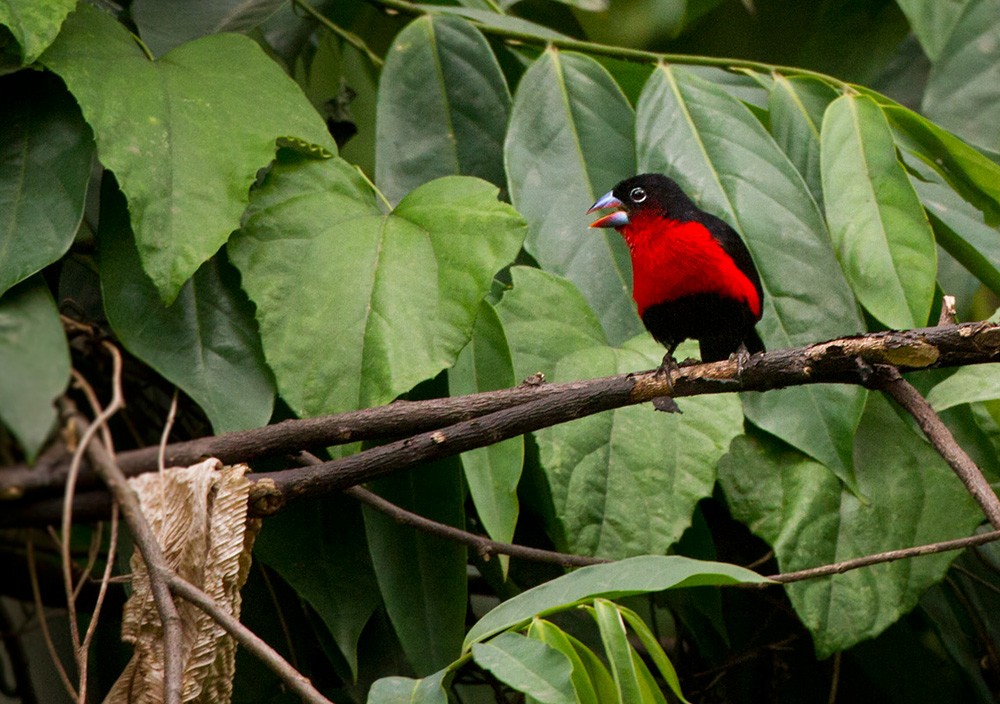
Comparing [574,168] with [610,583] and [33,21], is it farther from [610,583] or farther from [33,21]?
[610,583]

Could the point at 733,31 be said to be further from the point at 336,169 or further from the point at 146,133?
the point at 146,133

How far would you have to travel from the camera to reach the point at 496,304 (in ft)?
6.26

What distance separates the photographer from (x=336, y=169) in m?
1.90

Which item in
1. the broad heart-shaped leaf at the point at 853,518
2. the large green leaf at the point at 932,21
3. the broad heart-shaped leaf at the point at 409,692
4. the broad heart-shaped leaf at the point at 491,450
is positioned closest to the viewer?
the broad heart-shaped leaf at the point at 409,692

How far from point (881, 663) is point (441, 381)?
121 cm

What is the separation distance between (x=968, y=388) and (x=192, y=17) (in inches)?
62.9

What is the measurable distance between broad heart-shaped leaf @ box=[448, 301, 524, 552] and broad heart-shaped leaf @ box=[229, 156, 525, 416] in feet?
0.29

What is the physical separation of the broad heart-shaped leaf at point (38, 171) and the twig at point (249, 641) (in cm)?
57

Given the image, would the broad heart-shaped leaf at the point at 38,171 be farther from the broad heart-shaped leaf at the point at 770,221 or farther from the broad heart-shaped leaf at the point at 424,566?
the broad heart-shaped leaf at the point at 770,221

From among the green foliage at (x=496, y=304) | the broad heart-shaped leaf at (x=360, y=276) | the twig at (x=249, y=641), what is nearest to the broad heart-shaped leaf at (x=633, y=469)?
the green foliage at (x=496, y=304)

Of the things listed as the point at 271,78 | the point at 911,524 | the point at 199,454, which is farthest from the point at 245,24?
the point at 911,524

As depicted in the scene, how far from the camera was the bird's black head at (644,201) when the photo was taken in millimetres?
2078

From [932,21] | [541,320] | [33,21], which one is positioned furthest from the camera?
[932,21]

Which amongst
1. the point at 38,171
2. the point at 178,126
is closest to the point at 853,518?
the point at 178,126
